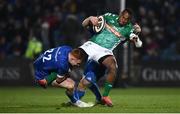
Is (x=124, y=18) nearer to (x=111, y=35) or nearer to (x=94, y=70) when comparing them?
(x=111, y=35)

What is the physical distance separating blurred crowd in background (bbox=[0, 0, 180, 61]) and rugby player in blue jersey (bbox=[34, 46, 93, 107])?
12.1m

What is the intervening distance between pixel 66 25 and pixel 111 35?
40.8 ft

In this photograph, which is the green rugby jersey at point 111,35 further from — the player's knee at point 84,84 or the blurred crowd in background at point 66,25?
the blurred crowd in background at point 66,25

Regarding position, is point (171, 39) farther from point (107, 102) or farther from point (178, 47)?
→ point (107, 102)

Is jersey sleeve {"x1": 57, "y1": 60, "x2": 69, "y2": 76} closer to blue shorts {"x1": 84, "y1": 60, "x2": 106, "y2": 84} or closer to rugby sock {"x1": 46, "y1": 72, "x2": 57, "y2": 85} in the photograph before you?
rugby sock {"x1": 46, "y1": 72, "x2": 57, "y2": 85}

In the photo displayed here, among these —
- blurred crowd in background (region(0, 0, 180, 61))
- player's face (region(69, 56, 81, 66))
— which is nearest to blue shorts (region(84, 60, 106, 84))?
player's face (region(69, 56, 81, 66))

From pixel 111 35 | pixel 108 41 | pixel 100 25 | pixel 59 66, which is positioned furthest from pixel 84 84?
pixel 100 25

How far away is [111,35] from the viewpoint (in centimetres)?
1501

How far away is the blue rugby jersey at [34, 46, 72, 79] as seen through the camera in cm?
1434

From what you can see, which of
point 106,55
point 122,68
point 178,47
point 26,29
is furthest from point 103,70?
point 26,29

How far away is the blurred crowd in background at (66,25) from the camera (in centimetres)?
2758

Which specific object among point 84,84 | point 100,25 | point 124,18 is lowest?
point 84,84

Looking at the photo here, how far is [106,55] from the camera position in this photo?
14.7 metres

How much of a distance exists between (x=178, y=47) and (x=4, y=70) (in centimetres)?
676
